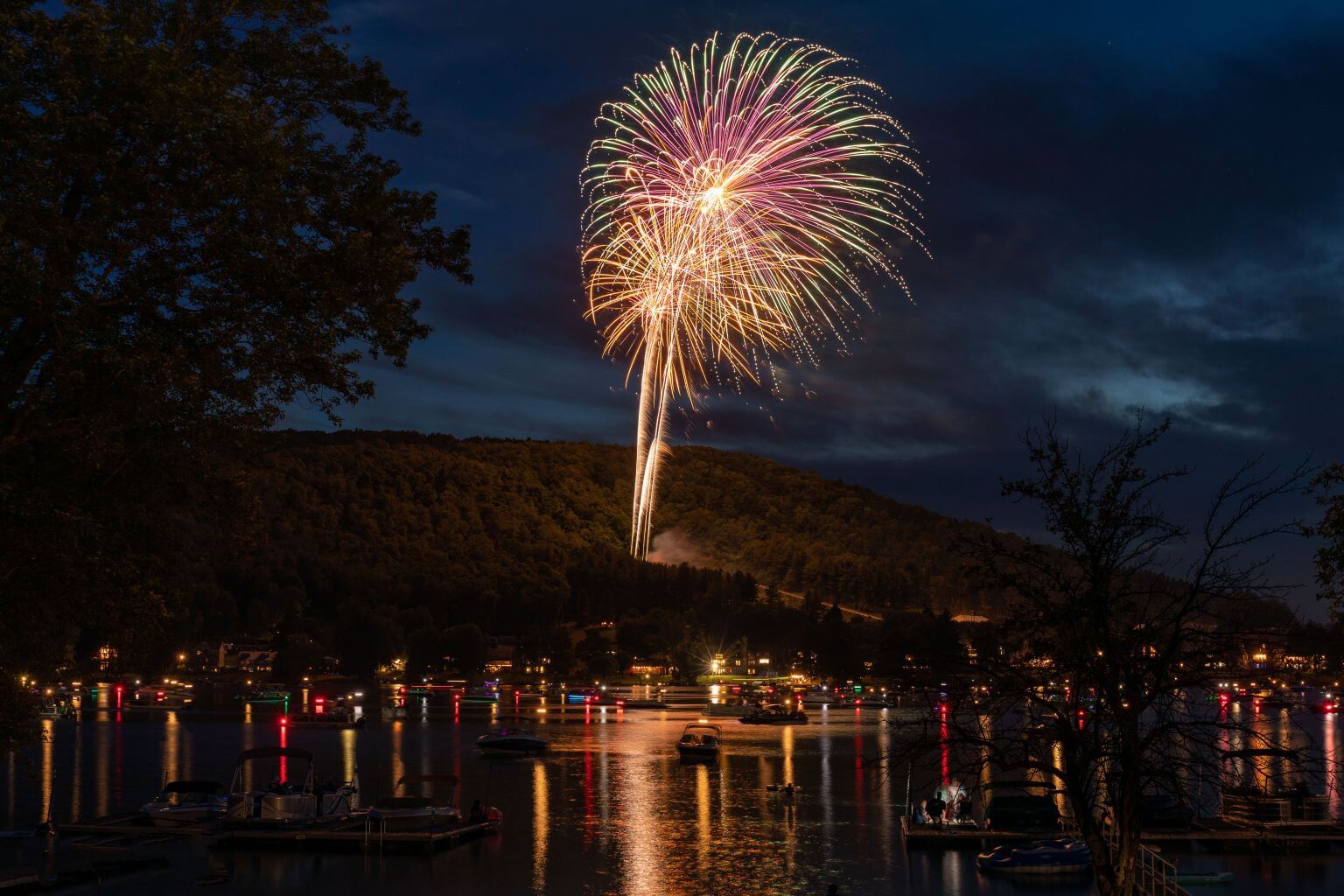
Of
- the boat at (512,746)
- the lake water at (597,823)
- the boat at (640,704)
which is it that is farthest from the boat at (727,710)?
the boat at (512,746)

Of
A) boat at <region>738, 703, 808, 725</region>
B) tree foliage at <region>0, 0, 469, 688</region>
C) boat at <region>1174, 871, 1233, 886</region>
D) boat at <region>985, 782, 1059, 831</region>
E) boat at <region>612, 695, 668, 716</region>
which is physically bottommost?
boat at <region>612, 695, 668, 716</region>

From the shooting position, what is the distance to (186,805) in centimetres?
4222

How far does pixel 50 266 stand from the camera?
14.3m

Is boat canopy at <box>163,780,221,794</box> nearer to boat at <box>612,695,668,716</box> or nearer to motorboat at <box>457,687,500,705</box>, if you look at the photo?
boat at <box>612,695,668,716</box>

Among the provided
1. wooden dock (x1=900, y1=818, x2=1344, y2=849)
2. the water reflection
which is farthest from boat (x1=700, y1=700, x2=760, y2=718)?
wooden dock (x1=900, y1=818, x2=1344, y2=849)

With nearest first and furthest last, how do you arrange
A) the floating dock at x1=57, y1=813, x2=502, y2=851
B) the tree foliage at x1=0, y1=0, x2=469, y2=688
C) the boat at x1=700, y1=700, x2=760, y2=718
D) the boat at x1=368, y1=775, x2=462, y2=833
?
the tree foliage at x1=0, y1=0, x2=469, y2=688 < the floating dock at x1=57, y1=813, x2=502, y2=851 < the boat at x1=368, y1=775, x2=462, y2=833 < the boat at x1=700, y1=700, x2=760, y2=718

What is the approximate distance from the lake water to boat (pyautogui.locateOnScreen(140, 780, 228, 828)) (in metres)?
2.86

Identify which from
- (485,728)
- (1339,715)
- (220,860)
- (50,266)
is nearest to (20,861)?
(220,860)

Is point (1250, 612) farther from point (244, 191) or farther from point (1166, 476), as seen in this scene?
point (244, 191)

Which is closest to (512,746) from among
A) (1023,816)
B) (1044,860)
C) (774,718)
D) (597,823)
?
(597,823)

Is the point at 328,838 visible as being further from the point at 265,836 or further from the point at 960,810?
the point at 960,810

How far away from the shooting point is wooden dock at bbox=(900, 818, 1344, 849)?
3872 cm

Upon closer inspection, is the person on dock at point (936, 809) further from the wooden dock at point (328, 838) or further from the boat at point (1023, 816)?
the wooden dock at point (328, 838)

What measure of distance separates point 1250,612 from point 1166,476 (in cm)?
208
